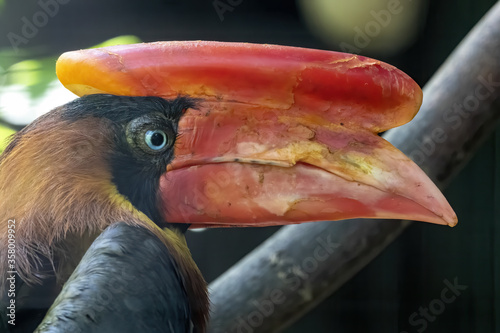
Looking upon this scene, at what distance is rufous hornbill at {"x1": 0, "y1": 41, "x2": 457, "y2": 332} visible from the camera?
887 millimetres

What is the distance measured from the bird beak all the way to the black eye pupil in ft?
0.10

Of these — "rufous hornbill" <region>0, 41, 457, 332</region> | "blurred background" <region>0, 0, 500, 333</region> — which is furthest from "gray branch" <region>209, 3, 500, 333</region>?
"rufous hornbill" <region>0, 41, 457, 332</region>

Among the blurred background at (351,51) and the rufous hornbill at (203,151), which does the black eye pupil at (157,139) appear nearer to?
the rufous hornbill at (203,151)

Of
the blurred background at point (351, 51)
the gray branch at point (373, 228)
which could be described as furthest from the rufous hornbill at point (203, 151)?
the gray branch at point (373, 228)

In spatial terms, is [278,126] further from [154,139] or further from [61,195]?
[61,195]

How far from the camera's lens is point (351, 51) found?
1217 millimetres

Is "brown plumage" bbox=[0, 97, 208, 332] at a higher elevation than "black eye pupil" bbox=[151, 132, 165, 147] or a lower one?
lower

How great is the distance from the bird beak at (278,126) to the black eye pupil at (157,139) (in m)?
0.03

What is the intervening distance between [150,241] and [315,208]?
0.83ft

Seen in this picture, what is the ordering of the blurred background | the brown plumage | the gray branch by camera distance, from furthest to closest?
the gray branch < the blurred background < the brown plumage

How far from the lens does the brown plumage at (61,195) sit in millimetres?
880

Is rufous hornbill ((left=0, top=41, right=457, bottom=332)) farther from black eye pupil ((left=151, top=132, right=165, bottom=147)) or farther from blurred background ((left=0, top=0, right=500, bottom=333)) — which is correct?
blurred background ((left=0, top=0, right=500, bottom=333))

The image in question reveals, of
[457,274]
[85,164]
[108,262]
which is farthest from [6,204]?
[457,274]

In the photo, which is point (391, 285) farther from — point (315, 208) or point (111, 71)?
point (111, 71)
